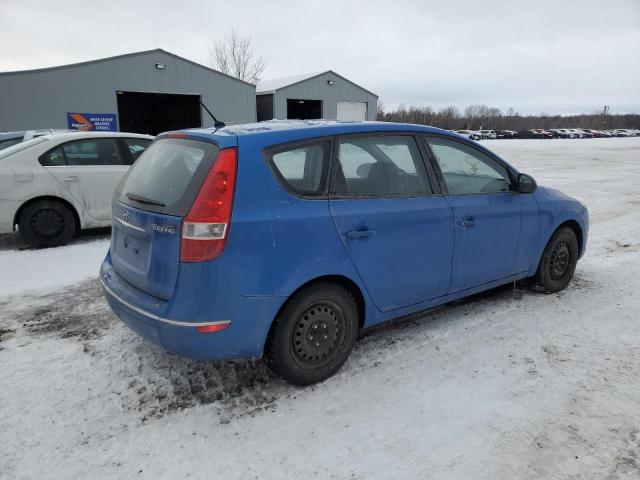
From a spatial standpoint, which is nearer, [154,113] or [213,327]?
[213,327]

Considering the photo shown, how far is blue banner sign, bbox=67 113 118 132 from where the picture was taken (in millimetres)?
18812

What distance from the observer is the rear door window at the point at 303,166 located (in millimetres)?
2859

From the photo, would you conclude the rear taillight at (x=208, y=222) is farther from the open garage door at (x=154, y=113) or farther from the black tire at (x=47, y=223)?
the open garage door at (x=154, y=113)

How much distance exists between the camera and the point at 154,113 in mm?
35062

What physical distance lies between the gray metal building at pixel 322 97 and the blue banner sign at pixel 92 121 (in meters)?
9.40

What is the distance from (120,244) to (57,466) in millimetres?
1374

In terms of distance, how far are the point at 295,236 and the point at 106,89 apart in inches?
772

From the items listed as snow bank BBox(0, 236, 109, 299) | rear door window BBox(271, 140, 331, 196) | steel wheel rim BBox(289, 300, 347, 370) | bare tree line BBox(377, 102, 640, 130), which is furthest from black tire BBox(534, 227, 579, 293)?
bare tree line BBox(377, 102, 640, 130)

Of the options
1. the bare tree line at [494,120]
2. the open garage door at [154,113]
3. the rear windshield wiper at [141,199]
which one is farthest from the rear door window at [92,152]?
the bare tree line at [494,120]

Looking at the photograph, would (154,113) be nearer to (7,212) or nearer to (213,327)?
(7,212)

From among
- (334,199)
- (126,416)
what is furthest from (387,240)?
(126,416)

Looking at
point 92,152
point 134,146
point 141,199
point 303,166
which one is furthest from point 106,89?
point 303,166

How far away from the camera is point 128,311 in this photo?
2.94 m

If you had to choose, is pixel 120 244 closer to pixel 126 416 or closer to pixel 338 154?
pixel 126 416
